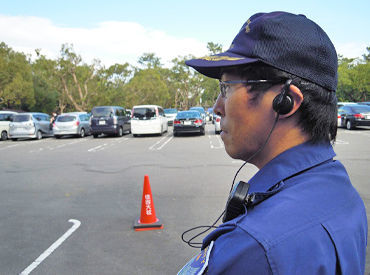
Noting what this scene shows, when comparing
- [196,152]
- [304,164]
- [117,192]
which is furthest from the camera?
[196,152]

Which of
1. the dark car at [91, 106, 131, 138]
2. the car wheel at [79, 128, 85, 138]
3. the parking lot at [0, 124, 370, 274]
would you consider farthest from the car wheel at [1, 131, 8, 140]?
the parking lot at [0, 124, 370, 274]

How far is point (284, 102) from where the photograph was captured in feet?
3.37

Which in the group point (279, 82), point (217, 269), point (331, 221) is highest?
point (279, 82)

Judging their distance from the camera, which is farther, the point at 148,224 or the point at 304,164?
the point at 148,224

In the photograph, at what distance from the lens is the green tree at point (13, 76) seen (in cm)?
3036

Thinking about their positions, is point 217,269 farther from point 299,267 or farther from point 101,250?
point 101,250

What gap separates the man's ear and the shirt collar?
0.36 feet

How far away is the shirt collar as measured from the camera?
3.10 ft

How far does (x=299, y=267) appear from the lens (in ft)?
2.41

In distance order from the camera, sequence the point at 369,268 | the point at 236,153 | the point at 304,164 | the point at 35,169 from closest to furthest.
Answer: the point at 304,164, the point at 236,153, the point at 369,268, the point at 35,169

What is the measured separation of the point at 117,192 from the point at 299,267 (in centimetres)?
589

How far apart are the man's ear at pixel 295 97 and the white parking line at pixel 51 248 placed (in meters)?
3.22

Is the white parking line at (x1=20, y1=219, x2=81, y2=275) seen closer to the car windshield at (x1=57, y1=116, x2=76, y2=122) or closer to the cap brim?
the cap brim

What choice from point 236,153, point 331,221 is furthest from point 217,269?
point 236,153
